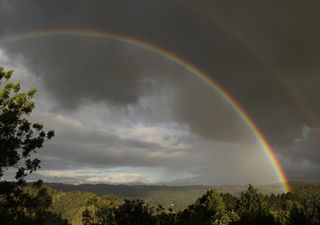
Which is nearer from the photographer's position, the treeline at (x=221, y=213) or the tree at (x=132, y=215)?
the tree at (x=132, y=215)

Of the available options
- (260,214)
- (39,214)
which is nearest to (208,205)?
(260,214)

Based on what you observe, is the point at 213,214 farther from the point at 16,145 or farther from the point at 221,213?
the point at 16,145

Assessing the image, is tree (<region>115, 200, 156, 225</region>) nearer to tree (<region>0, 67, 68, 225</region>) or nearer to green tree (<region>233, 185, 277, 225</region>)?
tree (<region>0, 67, 68, 225</region>)

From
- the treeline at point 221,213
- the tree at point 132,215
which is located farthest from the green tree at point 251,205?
the tree at point 132,215

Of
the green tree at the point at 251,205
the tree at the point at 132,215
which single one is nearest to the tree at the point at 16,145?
the tree at the point at 132,215

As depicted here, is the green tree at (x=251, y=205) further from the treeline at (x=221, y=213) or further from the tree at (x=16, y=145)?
the tree at (x=16, y=145)

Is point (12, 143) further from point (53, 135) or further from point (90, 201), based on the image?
point (90, 201)

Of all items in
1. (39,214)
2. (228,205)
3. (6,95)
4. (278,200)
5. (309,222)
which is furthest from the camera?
(278,200)

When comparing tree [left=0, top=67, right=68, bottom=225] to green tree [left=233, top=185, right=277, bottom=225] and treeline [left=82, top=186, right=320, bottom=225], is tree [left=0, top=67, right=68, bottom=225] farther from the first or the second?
green tree [left=233, top=185, right=277, bottom=225]

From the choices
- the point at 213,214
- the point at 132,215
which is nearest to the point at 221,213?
the point at 213,214

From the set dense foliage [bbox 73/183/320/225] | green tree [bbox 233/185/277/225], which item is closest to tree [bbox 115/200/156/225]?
dense foliage [bbox 73/183/320/225]

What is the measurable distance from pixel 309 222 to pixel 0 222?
58.1 m

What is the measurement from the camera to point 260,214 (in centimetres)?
8369

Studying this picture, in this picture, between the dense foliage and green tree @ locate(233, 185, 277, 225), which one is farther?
green tree @ locate(233, 185, 277, 225)
